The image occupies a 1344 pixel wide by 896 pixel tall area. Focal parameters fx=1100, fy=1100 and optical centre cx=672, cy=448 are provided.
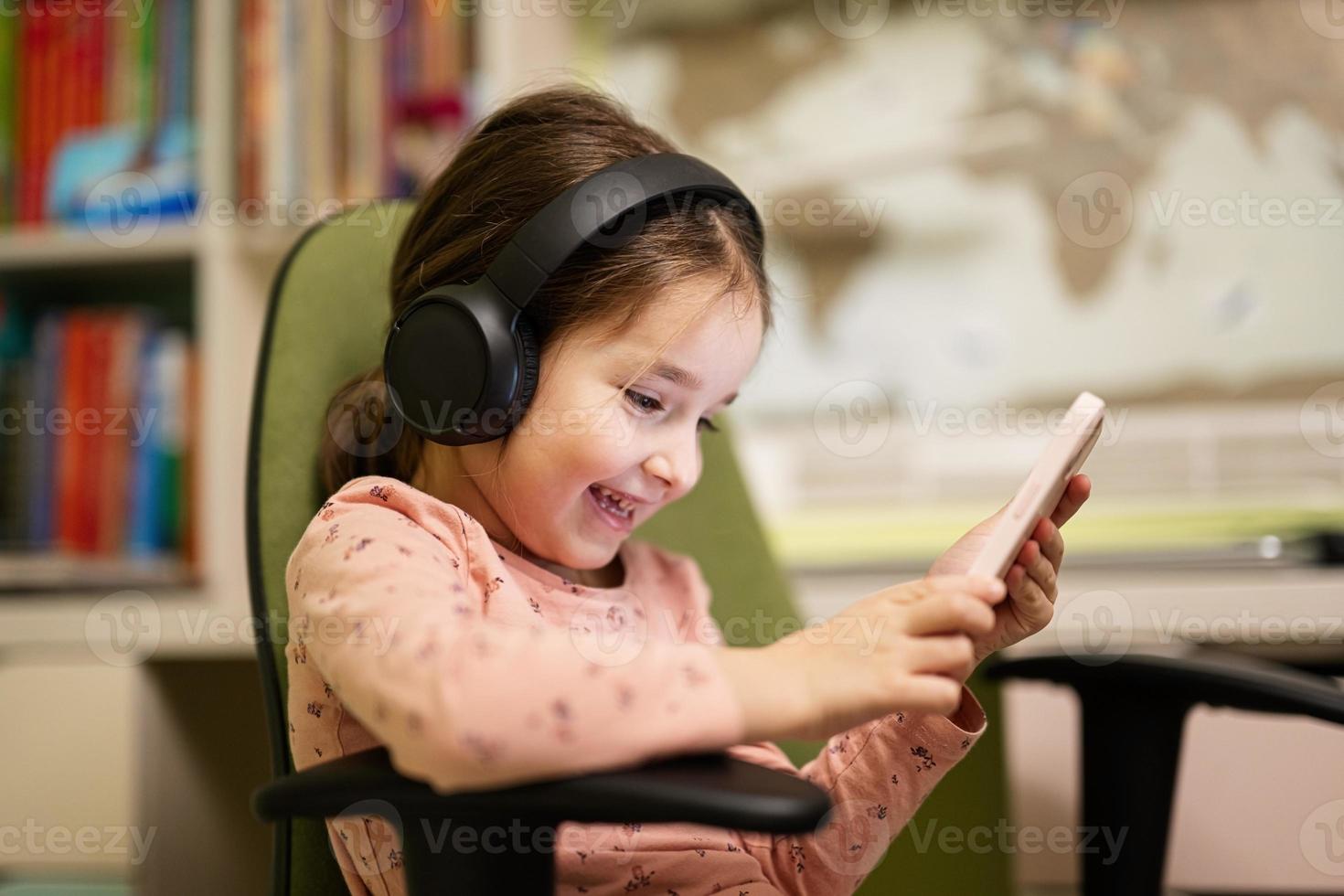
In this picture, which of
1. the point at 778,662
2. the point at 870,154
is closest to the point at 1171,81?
the point at 870,154

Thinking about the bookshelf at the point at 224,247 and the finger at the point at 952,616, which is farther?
the bookshelf at the point at 224,247

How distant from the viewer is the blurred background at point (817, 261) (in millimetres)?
1471

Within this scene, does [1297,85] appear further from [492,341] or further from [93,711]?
[93,711]

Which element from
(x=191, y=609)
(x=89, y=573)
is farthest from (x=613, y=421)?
(x=89, y=573)

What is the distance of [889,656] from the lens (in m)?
0.55

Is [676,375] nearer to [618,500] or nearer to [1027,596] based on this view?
[618,500]

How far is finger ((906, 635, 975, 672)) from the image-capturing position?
1.80ft

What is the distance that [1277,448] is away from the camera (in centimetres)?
155

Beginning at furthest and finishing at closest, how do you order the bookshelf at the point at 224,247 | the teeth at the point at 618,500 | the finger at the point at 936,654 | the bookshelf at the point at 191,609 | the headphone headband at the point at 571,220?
the bookshelf at the point at 224,247 → the bookshelf at the point at 191,609 → the teeth at the point at 618,500 → the headphone headband at the point at 571,220 → the finger at the point at 936,654

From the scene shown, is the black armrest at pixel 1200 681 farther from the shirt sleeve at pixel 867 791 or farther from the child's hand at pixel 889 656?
the child's hand at pixel 889 656

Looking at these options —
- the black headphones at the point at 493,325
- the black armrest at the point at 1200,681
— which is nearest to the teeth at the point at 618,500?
the black headphones at the point at 493,325

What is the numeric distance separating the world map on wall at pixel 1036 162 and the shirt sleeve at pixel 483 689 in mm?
1193

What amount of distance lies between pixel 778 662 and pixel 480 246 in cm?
36

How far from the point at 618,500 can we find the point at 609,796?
0.33 meters
